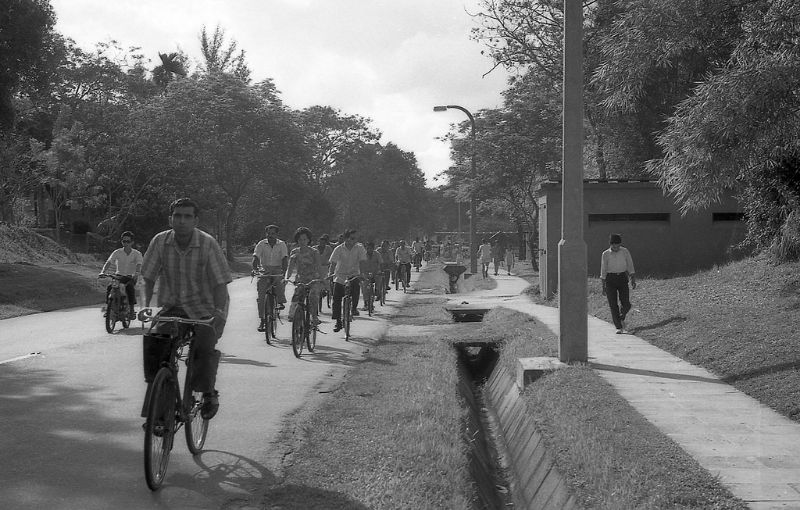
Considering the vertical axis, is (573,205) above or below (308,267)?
above

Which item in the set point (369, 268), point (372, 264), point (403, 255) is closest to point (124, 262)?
point (369, 268)

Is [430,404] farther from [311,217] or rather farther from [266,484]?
[311,217]

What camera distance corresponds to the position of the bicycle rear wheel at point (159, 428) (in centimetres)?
547

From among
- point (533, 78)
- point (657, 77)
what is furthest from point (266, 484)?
point (533, 78)

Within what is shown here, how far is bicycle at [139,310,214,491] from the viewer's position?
5527mm

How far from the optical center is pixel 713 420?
794 centimetres

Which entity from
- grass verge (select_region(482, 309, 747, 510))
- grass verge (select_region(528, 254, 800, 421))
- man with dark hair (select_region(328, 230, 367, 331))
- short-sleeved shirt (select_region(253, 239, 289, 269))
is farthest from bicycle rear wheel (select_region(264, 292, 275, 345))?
grass verge (select_region(528, 254, 800, 421))

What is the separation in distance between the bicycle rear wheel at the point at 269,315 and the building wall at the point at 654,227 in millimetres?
11337

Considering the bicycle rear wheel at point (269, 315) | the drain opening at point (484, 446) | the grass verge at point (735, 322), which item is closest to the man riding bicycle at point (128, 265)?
the bicycle rear wheel at point (269, 315)

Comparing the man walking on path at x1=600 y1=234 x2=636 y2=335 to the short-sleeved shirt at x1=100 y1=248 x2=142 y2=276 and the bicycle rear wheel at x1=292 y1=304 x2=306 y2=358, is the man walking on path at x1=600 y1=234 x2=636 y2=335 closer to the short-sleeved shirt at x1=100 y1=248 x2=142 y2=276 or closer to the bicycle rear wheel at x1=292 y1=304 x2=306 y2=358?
the bicycle rear wheel at x1=292 y1=304 x2=306 y2=358

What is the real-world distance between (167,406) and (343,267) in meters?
10.0

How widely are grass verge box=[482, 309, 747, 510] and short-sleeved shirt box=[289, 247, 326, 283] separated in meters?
4.81

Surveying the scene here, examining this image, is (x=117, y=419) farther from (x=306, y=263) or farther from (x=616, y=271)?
(x=616, y=271)

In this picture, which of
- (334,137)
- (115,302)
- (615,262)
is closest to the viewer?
(615,262)
